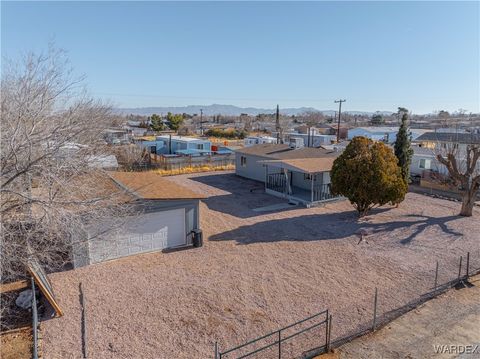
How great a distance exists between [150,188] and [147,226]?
6.50 feet

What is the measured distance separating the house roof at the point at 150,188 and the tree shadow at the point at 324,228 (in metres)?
2.47

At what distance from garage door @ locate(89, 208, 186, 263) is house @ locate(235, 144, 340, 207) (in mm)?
9272

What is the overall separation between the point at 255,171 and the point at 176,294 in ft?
62.7

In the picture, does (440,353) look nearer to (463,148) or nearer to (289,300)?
(289,300)

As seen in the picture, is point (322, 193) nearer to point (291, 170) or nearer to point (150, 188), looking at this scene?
point (291, 170)

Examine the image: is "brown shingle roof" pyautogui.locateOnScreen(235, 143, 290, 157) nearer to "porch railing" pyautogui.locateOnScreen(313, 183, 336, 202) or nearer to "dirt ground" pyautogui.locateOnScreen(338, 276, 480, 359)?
"porch railing" pyautogui.locateOnScreen(313, 183, 336, 202)

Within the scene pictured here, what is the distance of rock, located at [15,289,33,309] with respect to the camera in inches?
400

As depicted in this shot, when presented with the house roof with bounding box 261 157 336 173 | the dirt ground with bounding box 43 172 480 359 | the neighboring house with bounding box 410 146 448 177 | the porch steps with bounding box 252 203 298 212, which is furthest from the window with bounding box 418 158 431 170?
the porch steps with bounding box 252 203 298 212

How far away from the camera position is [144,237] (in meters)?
14.0

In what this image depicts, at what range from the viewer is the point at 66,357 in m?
7.99

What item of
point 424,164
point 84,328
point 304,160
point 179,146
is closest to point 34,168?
point 84,328

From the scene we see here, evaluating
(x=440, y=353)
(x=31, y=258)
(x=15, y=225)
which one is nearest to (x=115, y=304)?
(x=31, y=258)

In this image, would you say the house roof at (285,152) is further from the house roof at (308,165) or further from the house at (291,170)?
the house roof at (308,165)

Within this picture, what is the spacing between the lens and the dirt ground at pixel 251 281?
884cm
